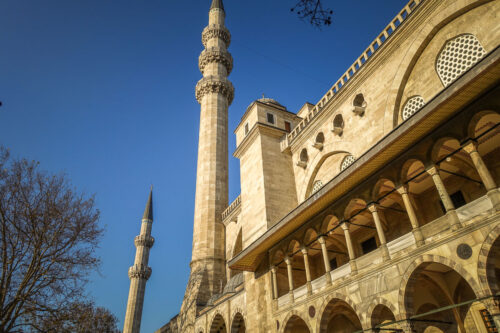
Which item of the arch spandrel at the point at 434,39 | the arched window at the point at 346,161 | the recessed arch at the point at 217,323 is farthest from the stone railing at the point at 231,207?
the arch spandrel at the point at 434,39

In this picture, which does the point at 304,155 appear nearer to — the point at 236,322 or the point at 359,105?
the point at 359,105

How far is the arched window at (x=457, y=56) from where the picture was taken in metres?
10.5

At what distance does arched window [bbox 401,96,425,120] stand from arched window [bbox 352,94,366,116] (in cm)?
184

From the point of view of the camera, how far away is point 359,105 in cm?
1444

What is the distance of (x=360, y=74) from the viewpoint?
47.0 ft

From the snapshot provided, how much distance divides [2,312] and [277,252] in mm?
9397

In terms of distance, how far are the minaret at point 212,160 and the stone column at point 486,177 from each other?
56.1 feet

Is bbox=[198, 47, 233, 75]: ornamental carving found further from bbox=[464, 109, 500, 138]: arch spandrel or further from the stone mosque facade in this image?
bbox=[464, 109, 500, 138]: arch spandrel

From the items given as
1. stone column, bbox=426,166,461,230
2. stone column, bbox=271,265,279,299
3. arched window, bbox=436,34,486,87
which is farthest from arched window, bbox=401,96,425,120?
stone column, bbox=271,265,279,299

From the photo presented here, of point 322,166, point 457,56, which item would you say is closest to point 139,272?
point 322,166

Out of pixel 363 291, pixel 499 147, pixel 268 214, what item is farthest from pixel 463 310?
pixel 268 214

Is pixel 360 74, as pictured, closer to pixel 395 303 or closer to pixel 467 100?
pixel 467 100

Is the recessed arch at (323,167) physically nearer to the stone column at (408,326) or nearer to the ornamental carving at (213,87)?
the stone column at (408,326)

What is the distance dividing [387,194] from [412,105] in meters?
3.89
